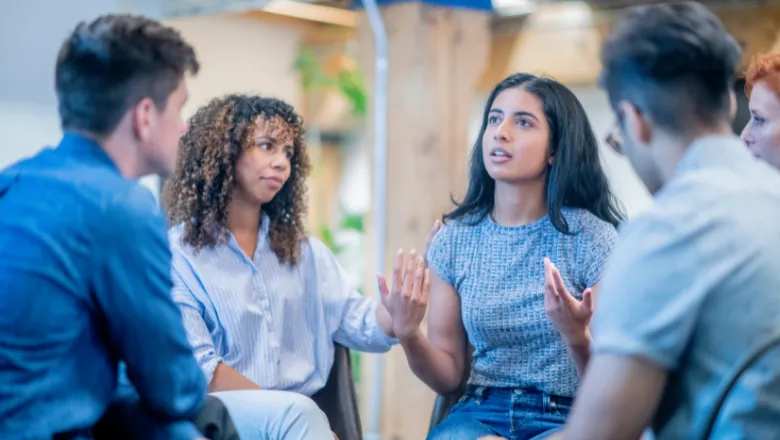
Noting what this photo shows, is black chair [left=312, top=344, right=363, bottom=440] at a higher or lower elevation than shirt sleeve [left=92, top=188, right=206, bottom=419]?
lower

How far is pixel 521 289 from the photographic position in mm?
2018

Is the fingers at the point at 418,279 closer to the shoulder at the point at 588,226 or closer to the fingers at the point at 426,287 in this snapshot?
the fingers at the point at 426,287

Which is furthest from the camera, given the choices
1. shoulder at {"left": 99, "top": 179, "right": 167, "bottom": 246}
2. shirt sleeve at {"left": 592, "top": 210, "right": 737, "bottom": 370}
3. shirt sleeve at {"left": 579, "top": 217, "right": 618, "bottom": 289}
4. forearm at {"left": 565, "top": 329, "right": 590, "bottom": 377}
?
shirt sleeve at {"left": 579, "top": 217, "right": 618, "bottom": 289}

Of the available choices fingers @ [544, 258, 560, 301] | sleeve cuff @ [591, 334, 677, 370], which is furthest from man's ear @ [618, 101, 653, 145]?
fingers @ [544, 258, 560, 301]

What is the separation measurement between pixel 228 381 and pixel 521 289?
0.67 meters

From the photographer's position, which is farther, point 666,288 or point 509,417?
point 509,417

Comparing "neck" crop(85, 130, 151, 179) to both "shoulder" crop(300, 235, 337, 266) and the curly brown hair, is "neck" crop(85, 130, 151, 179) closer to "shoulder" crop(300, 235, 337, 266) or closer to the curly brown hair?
the curly brown hair

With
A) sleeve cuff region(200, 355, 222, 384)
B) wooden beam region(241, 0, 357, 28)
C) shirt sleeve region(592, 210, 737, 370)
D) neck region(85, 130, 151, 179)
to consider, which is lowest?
sleeve cuff region(200, 355, 222, 384)

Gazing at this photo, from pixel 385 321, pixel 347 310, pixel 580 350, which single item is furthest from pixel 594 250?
pixel 347 310

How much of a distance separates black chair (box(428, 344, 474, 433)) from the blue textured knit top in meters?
0.06

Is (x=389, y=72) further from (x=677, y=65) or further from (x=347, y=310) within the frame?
(x=677, y=65)

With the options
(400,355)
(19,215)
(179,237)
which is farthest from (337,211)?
(19,215)

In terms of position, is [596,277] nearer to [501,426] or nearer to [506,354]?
[506,354]

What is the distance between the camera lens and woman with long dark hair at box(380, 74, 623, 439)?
1.97 metres
